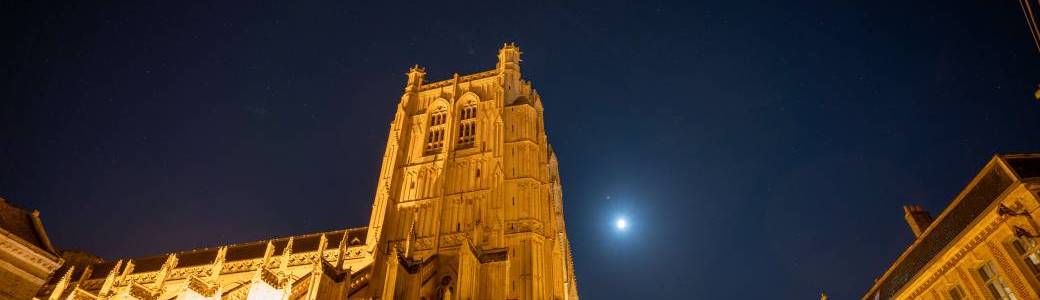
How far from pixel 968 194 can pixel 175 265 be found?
38700 mm

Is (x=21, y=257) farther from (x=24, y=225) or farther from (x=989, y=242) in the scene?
(x=989, y=242)

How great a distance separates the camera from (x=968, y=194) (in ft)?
54.4

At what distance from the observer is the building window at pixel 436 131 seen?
36.2 metres

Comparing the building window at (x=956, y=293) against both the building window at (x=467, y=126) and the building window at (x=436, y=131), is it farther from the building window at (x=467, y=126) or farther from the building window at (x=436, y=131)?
the building window at (x=436, y=131)

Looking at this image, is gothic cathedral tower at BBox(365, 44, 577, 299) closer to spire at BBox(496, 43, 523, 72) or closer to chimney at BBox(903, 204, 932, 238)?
spire at BBox(496, 43, 523, 72)

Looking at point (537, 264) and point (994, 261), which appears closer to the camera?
point (994, 261)

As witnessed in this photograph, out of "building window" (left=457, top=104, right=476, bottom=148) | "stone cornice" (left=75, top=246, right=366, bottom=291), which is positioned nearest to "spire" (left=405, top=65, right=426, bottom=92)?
"building window" (left=457, top=104, right=476, bottom=148)

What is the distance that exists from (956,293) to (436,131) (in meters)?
27.3

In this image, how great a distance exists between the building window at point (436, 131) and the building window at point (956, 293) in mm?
25656

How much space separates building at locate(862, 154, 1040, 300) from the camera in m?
14.0

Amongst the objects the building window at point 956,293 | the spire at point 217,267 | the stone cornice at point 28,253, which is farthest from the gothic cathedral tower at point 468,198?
the building window at point 956,293

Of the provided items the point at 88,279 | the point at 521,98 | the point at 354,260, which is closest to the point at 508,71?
the point at 521,98

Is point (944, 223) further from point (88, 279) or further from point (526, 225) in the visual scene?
point (88, 279)

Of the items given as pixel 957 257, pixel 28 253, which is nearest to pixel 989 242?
pixel 957 257
